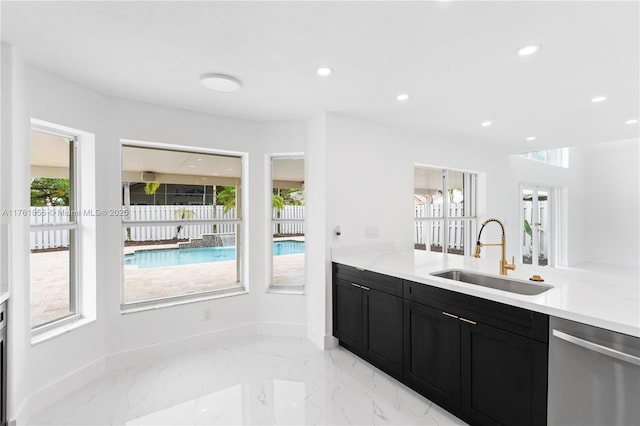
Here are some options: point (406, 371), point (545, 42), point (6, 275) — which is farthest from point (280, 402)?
point (545, 42)

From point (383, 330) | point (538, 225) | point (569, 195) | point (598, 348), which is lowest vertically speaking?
point (383, 330)

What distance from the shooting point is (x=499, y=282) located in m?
2.41

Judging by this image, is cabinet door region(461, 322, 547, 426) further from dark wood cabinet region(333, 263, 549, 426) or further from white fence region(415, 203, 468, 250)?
white fence region(415, 203, 468, 250)

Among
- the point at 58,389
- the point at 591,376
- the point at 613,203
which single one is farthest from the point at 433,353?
the point at 613,203

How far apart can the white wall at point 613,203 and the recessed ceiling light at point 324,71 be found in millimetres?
8905

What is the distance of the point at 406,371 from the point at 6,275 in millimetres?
2854

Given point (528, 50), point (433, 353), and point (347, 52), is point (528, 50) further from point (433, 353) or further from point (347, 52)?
point (433, 353)

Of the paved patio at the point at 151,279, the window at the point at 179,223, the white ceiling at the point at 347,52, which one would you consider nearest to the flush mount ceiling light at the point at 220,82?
the white ceiling at the point at 347,52

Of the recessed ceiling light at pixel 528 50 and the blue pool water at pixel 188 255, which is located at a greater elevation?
the recessed ceiling light at pixel 528 50

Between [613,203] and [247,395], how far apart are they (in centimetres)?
967

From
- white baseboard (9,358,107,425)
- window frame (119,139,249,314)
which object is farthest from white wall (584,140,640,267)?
white baseboard (9,358,107,425)

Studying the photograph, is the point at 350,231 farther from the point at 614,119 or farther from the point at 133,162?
the point at 614,119

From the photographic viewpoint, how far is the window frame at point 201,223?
3.02 metres

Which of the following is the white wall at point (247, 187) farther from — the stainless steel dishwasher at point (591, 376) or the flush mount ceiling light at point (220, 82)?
the stainless steel dishwasher at point (591, 376)
